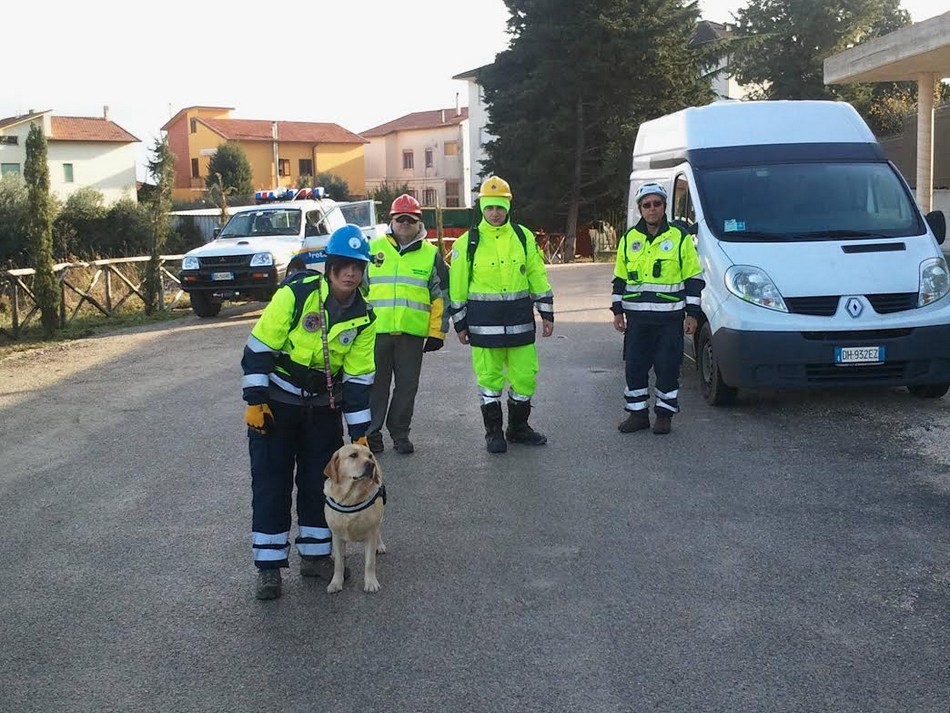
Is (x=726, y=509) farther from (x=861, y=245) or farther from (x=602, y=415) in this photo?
(x=861, y=245)

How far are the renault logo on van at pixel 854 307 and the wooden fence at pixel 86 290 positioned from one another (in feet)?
43.0

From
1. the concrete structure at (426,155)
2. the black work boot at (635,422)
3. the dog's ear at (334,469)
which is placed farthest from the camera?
the concrete structure at (426,155)

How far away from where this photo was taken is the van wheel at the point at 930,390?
8969 millimetres

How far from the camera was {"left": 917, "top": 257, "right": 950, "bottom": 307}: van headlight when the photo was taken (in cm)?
847

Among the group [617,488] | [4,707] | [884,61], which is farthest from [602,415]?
[884,61]

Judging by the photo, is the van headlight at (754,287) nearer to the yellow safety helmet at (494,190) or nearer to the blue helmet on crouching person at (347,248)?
the yellow safety helmet at (494,190)

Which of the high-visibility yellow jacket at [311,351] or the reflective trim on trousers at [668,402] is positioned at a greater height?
the high-visibility yellow jacket at [311,351]

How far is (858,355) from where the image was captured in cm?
827

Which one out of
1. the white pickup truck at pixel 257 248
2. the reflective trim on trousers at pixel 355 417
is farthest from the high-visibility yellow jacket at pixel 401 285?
the white pickup truck at pixel 257 248

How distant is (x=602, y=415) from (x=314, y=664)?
522 cm

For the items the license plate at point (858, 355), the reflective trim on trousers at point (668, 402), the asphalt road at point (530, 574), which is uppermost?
the license plate at point (858, 355)

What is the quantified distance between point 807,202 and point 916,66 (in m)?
13.9

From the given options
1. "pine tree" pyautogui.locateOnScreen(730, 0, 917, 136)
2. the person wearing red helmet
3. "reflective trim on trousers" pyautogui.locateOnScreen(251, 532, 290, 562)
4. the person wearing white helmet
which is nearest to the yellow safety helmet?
the person wearing red helmet

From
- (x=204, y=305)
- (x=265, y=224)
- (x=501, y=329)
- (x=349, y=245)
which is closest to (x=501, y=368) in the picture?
(x=501, y=329)
